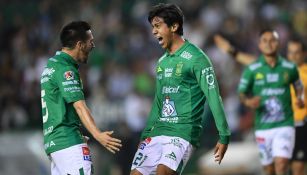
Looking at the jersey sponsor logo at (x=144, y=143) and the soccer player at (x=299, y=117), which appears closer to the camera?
the jersey sponsor logo at (x=144, y=143)

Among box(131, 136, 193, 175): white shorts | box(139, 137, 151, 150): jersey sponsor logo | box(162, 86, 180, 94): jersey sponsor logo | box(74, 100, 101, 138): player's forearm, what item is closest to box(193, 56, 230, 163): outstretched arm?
box(162, 86, 180, 94): jersey sponsor logo

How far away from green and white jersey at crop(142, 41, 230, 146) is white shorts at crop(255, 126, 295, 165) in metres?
3.37

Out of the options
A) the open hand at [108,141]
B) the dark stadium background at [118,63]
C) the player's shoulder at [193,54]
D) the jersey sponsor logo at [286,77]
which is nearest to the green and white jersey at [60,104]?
the open hand at [108,141]

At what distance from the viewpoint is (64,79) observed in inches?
396

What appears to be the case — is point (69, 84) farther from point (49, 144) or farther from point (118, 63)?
point (118, 63)

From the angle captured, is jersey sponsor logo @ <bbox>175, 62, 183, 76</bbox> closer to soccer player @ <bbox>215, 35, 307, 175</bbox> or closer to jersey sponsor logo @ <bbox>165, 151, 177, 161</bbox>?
jersey sponsor logo @ <bbox>165, 151, 177, 161</bbox>

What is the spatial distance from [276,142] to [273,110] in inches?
18.4

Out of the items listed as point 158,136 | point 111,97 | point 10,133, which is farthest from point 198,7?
point 158,136

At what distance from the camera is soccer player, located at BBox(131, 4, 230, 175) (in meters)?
10.4

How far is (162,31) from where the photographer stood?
10492 millimetres

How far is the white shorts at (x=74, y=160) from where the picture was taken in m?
10.1

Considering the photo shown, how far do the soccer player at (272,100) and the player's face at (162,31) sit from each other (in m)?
3.40

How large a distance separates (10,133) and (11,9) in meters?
5.75

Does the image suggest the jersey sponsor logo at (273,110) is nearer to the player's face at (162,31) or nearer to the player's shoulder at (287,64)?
the player's shoulder at (287,64)
